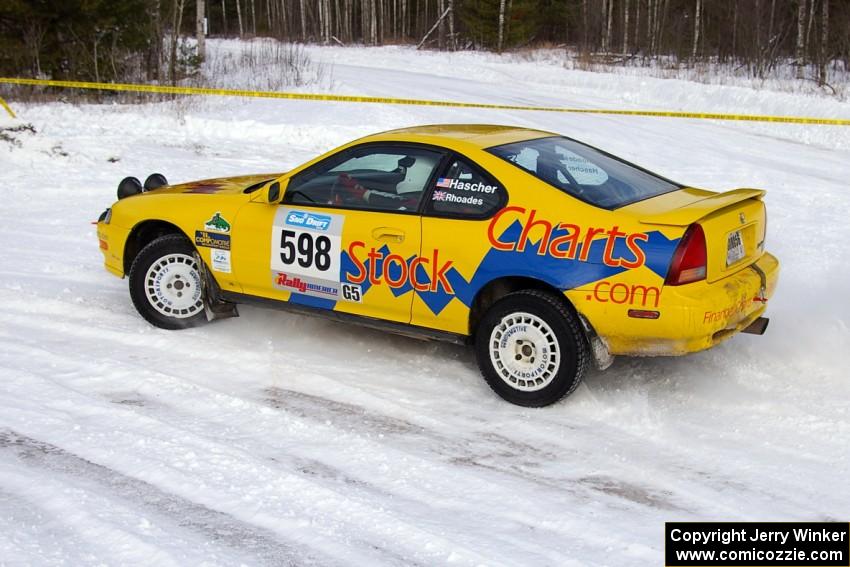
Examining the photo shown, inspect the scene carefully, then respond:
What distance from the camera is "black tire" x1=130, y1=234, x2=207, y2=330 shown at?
21.4 ft

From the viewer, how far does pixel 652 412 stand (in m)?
5.27

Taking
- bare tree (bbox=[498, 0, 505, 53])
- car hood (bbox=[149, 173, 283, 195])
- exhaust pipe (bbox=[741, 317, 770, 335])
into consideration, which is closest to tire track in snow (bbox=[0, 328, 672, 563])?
car hood (bbox=[149, 173, 283, 195])

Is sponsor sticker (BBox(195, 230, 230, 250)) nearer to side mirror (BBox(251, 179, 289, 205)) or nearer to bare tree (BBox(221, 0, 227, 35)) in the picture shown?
side mirror (BBox(251, 179, 289, 205))

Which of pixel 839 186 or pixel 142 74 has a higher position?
pixel 142 74

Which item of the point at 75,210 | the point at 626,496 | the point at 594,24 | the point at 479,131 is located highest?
the point at 594,24

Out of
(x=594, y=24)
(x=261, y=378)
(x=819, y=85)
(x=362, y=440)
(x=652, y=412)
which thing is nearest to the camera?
(x=362, y=440)

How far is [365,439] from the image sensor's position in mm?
4926

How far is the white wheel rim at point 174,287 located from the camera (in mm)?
6551

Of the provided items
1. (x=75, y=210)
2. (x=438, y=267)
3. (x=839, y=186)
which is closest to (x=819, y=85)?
(x=839, y=186)

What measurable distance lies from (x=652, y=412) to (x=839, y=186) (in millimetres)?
7915

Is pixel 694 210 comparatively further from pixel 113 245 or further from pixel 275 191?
pixel 113 245

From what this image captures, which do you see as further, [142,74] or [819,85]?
[819,85]

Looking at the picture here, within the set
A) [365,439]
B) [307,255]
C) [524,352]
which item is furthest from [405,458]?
[307,255]

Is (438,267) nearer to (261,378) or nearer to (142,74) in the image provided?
(261,378)
